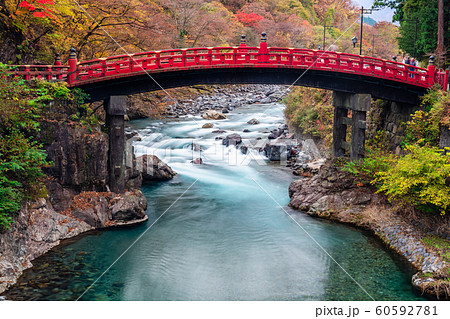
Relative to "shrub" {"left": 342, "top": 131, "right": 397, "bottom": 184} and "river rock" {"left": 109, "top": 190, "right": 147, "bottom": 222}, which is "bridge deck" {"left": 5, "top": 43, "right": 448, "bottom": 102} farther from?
"river rock" {"left": 109, "top": 190, "right": 147, "bottom": 222}

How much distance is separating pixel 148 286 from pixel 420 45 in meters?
24.4

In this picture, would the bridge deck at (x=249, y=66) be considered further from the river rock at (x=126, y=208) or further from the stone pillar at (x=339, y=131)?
the river rock at (x=126, y=208)

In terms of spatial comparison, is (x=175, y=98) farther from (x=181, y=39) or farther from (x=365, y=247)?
(x=365, y=247)

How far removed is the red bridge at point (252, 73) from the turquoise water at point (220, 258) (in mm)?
6908

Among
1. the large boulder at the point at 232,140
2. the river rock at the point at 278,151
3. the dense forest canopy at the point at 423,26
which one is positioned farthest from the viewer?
the large boulder at the point at 232,140

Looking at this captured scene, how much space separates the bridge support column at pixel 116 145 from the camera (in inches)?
890

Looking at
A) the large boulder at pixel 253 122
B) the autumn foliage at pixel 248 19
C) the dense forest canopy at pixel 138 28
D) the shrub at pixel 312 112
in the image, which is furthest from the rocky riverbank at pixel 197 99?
the shrub at pixel 312 112

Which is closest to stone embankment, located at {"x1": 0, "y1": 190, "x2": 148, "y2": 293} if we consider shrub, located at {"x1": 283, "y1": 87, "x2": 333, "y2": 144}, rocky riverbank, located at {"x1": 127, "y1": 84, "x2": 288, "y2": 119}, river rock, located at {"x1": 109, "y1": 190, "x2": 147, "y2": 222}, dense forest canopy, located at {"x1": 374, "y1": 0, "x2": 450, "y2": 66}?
river rock, located at {"x1": 109, "y1": 190, "x2": 147, "y2": 222}

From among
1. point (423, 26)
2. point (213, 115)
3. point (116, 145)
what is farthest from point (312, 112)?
point (116, 145)

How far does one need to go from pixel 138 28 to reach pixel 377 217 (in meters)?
21.6

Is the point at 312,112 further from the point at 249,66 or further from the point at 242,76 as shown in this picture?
the point at 249,66

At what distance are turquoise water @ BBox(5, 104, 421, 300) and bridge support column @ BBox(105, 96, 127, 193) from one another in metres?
2.36

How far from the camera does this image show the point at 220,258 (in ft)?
58.9

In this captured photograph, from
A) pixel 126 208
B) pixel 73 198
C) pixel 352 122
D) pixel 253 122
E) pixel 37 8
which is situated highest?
pixel 37 8
